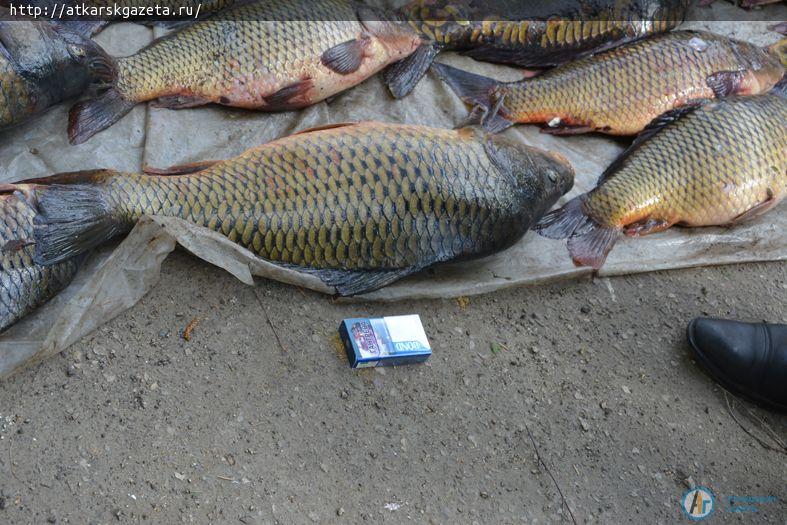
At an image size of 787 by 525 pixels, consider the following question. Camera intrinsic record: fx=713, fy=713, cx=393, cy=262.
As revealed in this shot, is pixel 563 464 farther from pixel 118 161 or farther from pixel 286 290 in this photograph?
pixel 118 161

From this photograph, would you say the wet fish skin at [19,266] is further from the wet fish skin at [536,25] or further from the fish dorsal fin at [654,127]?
the fish dorsal fin at [654,127]

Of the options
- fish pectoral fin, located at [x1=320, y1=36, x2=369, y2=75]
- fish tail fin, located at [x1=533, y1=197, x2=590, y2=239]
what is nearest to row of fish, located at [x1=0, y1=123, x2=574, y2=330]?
fish tail fin, located at [x1=533, y1=197, x2=590, y2=239]

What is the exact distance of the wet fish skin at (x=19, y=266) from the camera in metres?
2.03

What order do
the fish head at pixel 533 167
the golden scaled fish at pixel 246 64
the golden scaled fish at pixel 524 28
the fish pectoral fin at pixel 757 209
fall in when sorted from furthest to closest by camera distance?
the golden scaled fish at pixel 524 28 → the fish pectoral fin at pixel 757 209 → the golden scaled fish at pixel 246 64 → the fish head at pixel 533 167

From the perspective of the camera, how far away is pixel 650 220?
9.87 ft

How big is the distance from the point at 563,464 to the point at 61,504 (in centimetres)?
149

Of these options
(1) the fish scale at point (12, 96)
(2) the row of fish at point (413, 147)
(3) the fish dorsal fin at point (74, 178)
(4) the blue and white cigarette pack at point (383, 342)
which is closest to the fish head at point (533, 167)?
(2) the row of fish at point (413, 147)

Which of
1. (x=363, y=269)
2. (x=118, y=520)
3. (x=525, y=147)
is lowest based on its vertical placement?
(x=118, y=520)

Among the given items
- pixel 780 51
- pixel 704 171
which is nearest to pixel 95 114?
pixel 704 171

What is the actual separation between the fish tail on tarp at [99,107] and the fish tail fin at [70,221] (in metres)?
0.56

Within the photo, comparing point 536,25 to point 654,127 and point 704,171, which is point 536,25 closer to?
point 654,127

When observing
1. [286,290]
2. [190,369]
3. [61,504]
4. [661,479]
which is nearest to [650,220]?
[661,479]

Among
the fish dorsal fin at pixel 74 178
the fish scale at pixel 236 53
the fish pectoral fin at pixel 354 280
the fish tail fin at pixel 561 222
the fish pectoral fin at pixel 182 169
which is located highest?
the fish scale at pixel 236 53

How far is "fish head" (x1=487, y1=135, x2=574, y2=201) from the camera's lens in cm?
257
